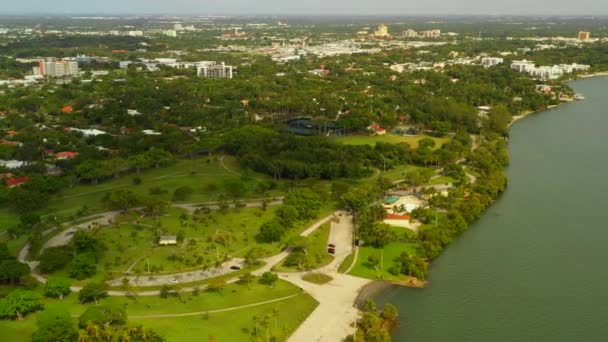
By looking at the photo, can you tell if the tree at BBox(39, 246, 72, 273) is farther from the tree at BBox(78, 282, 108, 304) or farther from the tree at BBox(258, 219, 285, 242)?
the tree at BBox(258, 219, 285, 242)

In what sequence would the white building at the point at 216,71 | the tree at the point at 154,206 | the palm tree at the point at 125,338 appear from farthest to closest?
the white building at the point at 216,71, the tree at the point at 154,206, the palm tree at the point at 125,338

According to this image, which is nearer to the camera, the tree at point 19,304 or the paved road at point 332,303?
the paved road at point 332,303

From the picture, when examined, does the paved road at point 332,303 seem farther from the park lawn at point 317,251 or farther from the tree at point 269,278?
the tree at point 269,278

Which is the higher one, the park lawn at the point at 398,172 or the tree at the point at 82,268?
the park lawn at the point at 398,172

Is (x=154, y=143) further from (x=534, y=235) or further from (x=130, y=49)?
(x=130, y=49)

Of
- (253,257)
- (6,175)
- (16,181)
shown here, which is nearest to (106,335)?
(253,257)

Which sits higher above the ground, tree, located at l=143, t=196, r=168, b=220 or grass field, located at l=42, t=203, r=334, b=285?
tree, located at l=143, t=196, r=168, b=220

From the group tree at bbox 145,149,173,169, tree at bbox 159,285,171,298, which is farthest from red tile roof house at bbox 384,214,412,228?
tree at bbox 145,149,173,169

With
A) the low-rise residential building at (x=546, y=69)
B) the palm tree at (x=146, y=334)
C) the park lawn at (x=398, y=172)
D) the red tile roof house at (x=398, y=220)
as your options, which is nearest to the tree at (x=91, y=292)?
the palm tree at (x=146, y=334)
